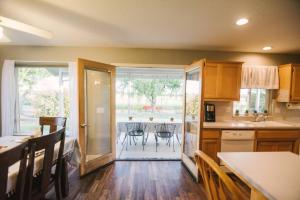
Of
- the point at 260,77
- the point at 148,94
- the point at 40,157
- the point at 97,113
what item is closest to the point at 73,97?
the point at 97,113

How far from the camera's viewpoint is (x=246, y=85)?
3400 millimetres

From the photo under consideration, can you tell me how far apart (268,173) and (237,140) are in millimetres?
1960

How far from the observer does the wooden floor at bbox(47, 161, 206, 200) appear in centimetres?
239

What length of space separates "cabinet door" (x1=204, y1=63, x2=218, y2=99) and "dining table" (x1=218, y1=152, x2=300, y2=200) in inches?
67.5

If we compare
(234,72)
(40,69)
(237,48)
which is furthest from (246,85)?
(40,69)

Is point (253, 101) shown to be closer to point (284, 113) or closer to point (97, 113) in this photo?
point (284, 113)

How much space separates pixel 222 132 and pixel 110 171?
7.01 feet

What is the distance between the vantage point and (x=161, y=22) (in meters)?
2.28

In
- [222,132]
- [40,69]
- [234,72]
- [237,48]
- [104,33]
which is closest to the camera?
[104,33]

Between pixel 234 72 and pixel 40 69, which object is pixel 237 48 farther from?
pixel 40 69

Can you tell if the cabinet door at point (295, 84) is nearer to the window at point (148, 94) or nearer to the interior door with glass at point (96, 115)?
the window at point (148, 94)

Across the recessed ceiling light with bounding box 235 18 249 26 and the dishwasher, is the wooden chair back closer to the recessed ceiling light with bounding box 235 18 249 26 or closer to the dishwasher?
the dishwasher

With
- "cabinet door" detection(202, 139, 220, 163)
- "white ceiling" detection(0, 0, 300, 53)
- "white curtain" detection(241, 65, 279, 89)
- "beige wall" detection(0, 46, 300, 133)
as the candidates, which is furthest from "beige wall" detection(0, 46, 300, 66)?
"cabinet door" detection(202, 139, 220, 163)

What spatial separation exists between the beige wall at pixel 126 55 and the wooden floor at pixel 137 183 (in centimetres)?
213
